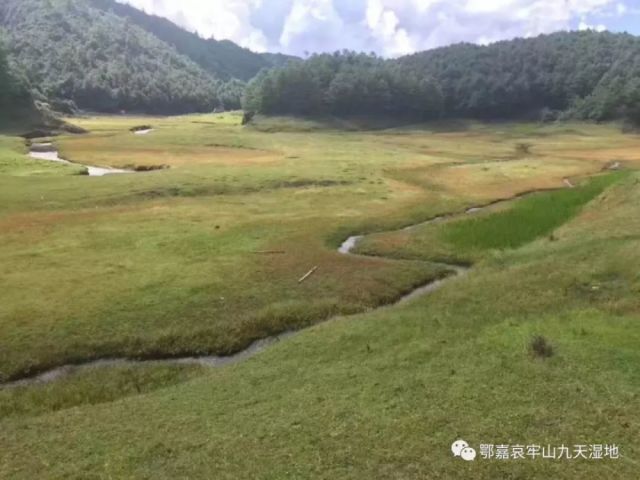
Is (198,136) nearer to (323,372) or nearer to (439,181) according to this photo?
(439,181)

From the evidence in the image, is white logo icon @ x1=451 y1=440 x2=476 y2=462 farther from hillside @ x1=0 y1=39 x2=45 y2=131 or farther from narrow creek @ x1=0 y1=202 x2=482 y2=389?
hillside @ x1=0 y1=39 x2=45 y2=131

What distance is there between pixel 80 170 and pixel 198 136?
189 feet

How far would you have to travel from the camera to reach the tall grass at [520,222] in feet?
150

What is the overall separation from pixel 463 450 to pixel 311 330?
12.7m

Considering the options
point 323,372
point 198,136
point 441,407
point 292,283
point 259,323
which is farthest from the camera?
point 198,136

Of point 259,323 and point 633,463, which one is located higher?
point 633,463

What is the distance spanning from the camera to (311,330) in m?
29.4

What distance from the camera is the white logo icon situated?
57.0 ft

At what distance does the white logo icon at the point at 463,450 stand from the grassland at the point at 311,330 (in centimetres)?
33

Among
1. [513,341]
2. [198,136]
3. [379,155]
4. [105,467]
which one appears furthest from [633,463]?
[198,136]

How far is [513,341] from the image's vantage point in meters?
24.9

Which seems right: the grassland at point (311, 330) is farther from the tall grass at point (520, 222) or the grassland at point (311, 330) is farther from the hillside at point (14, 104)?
the hillside at point (14, 104)

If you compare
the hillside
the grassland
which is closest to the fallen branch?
the grassland

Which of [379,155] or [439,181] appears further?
[379,155]
